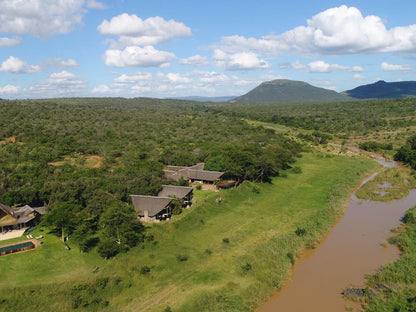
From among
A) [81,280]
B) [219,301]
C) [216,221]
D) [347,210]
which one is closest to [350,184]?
[347,210]

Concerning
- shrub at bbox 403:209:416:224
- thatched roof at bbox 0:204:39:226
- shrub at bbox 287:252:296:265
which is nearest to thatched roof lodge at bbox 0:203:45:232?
thatched roof at bbox 0:204:39:226

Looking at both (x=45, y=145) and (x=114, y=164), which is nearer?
(x=114, y=164)

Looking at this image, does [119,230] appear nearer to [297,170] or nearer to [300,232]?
[300,232]

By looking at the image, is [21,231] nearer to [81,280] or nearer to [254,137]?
[81,280]

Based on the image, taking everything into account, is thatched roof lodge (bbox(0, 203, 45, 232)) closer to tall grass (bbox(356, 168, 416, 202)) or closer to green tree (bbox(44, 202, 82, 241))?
green tree (bbox(44, 202, 82, 241))

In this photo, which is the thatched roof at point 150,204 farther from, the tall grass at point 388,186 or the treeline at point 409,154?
the treeline at point 409,154

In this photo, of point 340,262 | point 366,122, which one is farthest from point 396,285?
point 366,122

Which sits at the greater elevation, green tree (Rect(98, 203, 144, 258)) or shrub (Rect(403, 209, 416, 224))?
green tree (Rect(98, 203, 144, 258))
